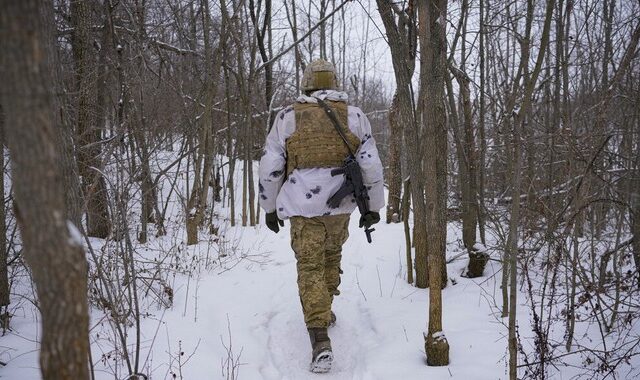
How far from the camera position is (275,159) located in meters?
3.20

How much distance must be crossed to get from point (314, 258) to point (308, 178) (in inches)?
21.3

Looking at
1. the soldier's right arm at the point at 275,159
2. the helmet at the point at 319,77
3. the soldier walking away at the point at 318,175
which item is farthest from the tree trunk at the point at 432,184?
the soldier's right arm at the point at 275,159

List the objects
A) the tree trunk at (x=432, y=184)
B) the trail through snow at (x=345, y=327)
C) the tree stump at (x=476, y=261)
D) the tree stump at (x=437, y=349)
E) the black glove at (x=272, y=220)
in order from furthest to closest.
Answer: the tree stump at (x=476, y=261), the black glove at (x=272, y=220), the trail through snow at (x=345, y=327), the tree stump at (x=437, y=349), the tree trunk at (x=432, y=184)

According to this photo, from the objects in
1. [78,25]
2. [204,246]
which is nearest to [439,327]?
[204,246]

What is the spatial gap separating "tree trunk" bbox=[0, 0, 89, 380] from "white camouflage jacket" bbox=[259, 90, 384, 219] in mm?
2113

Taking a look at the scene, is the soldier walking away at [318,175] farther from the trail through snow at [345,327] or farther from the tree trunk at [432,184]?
the tree trunk at [432,184]

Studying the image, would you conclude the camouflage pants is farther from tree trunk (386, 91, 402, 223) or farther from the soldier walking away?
tree trunk (386, 91, 402, 223)

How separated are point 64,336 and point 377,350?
2236mm

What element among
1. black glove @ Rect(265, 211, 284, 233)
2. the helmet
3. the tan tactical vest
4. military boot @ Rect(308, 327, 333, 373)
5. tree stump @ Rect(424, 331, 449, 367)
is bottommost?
military boot @ Rect(308, 327, 333, 373)

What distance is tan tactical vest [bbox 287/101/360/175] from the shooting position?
308 cm

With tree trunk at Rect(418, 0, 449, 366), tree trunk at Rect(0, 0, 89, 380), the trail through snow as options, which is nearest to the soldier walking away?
the trail through snow

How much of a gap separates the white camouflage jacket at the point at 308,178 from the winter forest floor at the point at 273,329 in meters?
0.89

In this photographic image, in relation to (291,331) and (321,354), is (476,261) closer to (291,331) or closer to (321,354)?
(291,331)

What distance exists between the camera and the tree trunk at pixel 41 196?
0.90 metres
